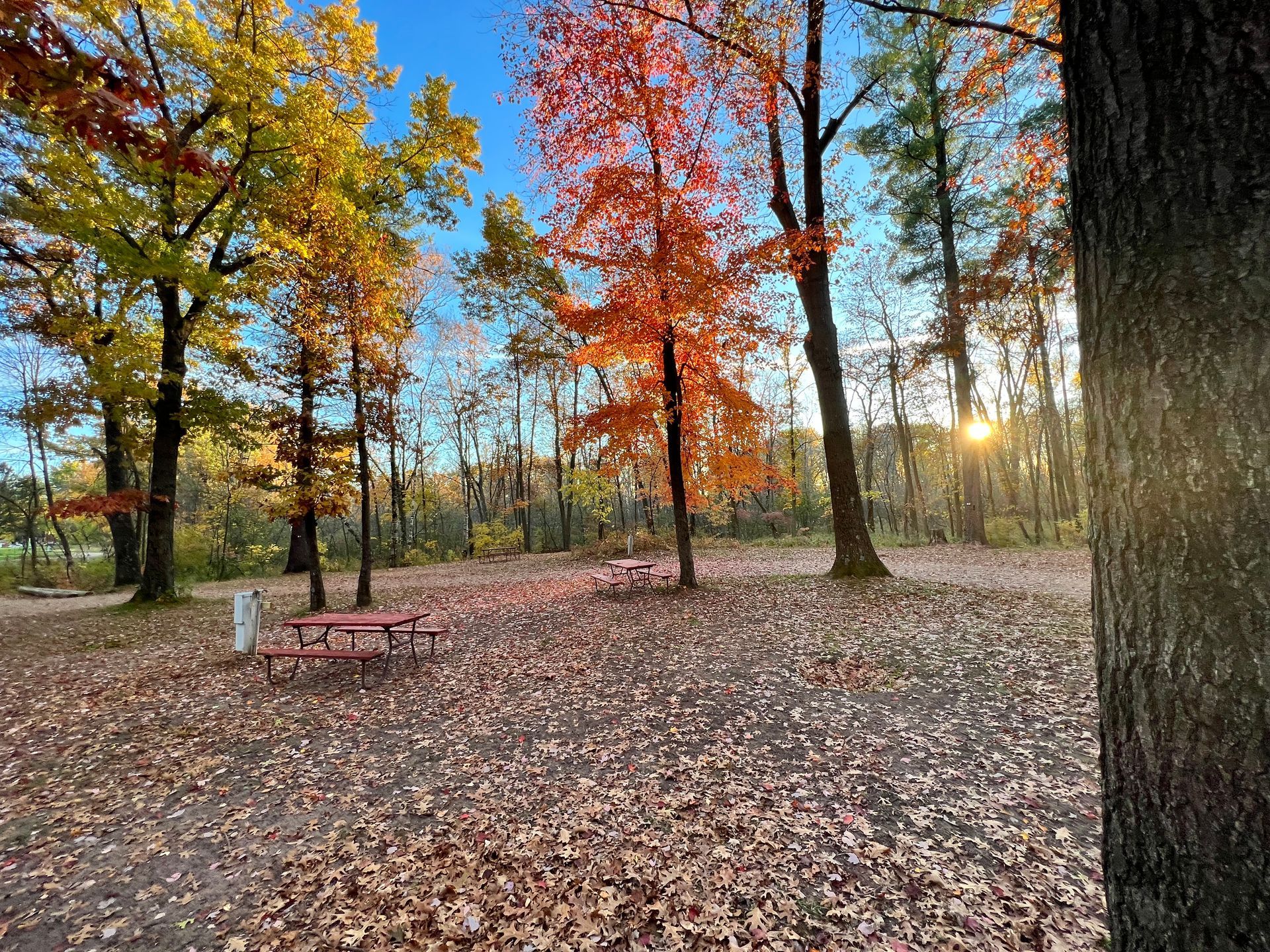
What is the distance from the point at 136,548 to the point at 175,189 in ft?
34.0

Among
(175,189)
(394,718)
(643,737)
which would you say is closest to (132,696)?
(394,718)

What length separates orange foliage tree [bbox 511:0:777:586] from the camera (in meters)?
8.47

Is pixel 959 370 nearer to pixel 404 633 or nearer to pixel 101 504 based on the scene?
pixel 404 633

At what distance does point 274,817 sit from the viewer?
338 centimetres

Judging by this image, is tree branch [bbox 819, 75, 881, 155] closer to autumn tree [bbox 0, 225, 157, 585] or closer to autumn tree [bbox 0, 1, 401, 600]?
autumn tree [bbox 0, 1, 401, 600]

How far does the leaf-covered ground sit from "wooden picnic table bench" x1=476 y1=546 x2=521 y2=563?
48.2 feet

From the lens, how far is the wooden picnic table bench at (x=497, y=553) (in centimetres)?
2172

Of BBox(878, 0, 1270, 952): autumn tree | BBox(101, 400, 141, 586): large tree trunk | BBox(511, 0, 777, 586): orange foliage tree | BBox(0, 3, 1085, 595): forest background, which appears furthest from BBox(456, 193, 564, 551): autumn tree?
BBox(878, 0, 1270, 952): autumn tree

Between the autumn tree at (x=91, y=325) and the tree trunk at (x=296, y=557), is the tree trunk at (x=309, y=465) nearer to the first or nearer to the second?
the autumn tree at (x=91, y=325)

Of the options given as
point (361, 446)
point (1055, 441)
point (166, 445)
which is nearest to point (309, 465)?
point (361, 446)

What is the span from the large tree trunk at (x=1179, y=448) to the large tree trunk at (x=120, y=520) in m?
16.8

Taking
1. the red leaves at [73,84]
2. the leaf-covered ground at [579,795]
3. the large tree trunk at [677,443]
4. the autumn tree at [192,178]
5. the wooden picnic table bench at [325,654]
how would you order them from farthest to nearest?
the large tree trunk at [677,443]
the autumn tree at [192,178]
the wooden picnic table bench at [325,654]
the leaf-covered ground at [579,795]
the red leaves at [73,84]

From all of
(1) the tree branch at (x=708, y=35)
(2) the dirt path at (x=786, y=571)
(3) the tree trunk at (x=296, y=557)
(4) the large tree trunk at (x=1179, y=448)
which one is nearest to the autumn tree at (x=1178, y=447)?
(4) the large tree trunk at (x=1179, y=448)

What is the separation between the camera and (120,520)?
13.4 metres
